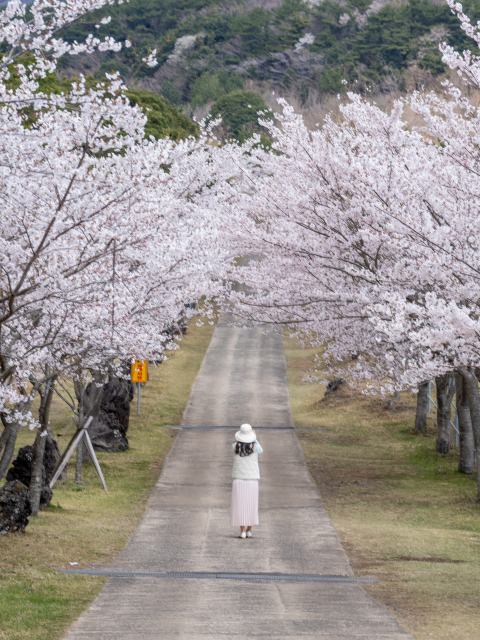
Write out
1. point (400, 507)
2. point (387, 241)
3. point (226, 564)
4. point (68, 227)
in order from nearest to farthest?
point (68, 227) < point (226, 564) < point (387, 241) < point (400, 507)

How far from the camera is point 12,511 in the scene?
35.8 feet

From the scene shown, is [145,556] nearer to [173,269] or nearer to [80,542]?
[80,542]

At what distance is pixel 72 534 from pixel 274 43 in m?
81.9

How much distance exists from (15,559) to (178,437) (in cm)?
1316

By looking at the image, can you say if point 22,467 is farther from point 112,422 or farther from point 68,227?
point 68,227

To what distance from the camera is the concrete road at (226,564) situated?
736 cm

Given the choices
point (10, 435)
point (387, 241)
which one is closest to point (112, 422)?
point (10, 435)

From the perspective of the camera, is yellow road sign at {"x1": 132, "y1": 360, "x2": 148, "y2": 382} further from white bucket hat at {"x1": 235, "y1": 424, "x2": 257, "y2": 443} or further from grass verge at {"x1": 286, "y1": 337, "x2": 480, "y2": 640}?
white bucket hat at {"x1": 235, "y1": 424, "x2": 257, "y2": 443}

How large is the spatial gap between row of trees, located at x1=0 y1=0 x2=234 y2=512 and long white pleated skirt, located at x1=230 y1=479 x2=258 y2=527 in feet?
9.37

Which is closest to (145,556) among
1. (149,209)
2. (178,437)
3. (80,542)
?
(80,542)

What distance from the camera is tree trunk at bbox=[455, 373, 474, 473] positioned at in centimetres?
1795

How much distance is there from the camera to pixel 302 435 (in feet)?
77.8

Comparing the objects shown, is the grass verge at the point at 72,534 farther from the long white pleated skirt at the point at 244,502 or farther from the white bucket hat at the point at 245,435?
the white bucket hat at the point at 245,435

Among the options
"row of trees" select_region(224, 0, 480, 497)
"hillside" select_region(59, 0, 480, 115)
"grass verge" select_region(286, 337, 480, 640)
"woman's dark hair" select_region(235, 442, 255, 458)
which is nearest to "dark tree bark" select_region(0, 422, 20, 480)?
"woman's dark hair" select_region(235, 442, 255, 458)
